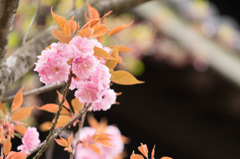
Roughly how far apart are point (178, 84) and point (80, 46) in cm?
195

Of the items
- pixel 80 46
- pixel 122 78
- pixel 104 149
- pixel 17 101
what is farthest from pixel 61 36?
pixel 104 149

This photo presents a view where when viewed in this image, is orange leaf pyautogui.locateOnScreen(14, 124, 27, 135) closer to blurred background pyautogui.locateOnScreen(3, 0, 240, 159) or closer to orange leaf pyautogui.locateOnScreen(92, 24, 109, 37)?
orange leaf pyautogui.locateOnScreen(92, 24, 109, 37)

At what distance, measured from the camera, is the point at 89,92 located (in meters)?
0.49

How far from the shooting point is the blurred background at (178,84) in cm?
223

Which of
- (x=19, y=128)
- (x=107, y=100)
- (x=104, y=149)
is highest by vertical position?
(x=107, y=100)

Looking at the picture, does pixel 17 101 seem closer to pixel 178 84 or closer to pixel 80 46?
pixel 80 46

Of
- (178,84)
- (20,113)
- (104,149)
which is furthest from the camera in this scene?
(178,84)

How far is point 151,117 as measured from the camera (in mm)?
2596

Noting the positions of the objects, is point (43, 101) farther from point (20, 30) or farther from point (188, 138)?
point (188, 138)

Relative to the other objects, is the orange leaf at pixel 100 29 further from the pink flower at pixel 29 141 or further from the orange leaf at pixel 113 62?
the pink flower at pixel 29 141

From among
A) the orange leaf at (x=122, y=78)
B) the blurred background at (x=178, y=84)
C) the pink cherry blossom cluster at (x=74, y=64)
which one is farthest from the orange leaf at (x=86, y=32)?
the blurred background at (x=178, y=84)

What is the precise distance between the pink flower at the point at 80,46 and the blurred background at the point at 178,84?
177 centimetres

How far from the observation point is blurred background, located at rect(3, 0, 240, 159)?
2234 mm

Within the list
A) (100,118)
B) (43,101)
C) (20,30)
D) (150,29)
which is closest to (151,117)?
(100,118)
